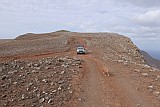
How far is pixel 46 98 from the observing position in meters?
19.5

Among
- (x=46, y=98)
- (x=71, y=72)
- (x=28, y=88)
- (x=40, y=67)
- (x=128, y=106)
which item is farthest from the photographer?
(x=40, y=67)

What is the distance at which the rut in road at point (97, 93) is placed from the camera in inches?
733

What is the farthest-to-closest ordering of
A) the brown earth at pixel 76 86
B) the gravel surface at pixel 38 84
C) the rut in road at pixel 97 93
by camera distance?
the gravel surface at pixel 38 84 < the brown earth at pixel 76 86 < the rut in road at pixel 97 93

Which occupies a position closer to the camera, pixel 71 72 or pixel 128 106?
pixel 128 106

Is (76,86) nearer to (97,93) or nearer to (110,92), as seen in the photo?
(97,93)

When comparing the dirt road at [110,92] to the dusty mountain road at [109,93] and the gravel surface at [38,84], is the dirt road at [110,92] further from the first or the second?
the gravel surface at [38,84]

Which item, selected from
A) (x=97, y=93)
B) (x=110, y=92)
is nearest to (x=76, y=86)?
(x=97, y=93)

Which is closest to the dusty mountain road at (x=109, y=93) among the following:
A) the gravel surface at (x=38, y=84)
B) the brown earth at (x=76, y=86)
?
the brown earth at (x=76, y=86)

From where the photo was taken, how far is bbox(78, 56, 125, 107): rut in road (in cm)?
1862

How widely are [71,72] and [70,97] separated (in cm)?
690

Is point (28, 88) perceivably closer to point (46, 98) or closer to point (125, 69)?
point (46, 98)

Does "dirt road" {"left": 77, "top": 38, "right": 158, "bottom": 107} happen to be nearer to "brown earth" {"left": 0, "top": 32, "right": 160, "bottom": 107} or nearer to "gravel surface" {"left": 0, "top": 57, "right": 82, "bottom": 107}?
"brown earth" {"left": 0, "top": 32, "right": 160, "bottom": 107}

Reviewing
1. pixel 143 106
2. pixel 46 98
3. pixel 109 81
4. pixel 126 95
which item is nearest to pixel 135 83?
pixel 109 81

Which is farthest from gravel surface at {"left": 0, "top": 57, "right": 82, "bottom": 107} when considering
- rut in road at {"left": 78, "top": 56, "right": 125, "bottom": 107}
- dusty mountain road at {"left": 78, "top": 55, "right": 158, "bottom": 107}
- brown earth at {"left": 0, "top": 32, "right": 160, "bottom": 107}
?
dusty mountain road at {"left": 78, "top": 55, "right": 158, "bottom": 107}
